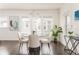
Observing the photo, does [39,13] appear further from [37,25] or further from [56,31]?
[56,31]

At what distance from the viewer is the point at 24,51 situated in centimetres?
160

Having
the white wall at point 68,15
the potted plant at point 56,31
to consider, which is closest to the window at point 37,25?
the potted plant at point 56,31

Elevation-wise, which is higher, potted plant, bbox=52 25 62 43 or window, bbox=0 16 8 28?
window, bbox=0 16 8 28

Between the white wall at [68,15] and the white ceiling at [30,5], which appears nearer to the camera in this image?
the white ceiling at [30,5]

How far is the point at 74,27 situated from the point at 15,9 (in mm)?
868

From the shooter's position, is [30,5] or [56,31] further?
Result: [56,31]

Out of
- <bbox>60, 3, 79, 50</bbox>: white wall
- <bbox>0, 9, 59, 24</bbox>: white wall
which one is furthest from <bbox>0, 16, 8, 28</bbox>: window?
<bbox>60, 3, 79, 50</bbox>: white wall

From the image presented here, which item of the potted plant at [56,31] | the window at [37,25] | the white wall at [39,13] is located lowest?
the potted plant at [56,31]

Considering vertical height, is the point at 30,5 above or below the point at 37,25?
above

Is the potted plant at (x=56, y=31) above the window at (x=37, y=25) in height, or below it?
below

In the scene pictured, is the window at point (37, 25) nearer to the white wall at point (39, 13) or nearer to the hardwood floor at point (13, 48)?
the white wall at point (39, 13)

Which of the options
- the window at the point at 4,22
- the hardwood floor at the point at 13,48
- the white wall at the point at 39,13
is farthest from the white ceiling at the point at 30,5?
the hardwood floor at the point at 13,48

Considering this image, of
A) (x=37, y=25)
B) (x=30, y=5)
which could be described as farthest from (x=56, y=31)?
(x=30, y=5)

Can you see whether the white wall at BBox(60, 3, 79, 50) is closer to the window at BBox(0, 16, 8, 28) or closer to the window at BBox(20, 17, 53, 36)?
the window at BBox(20, 17, 53, 36)
